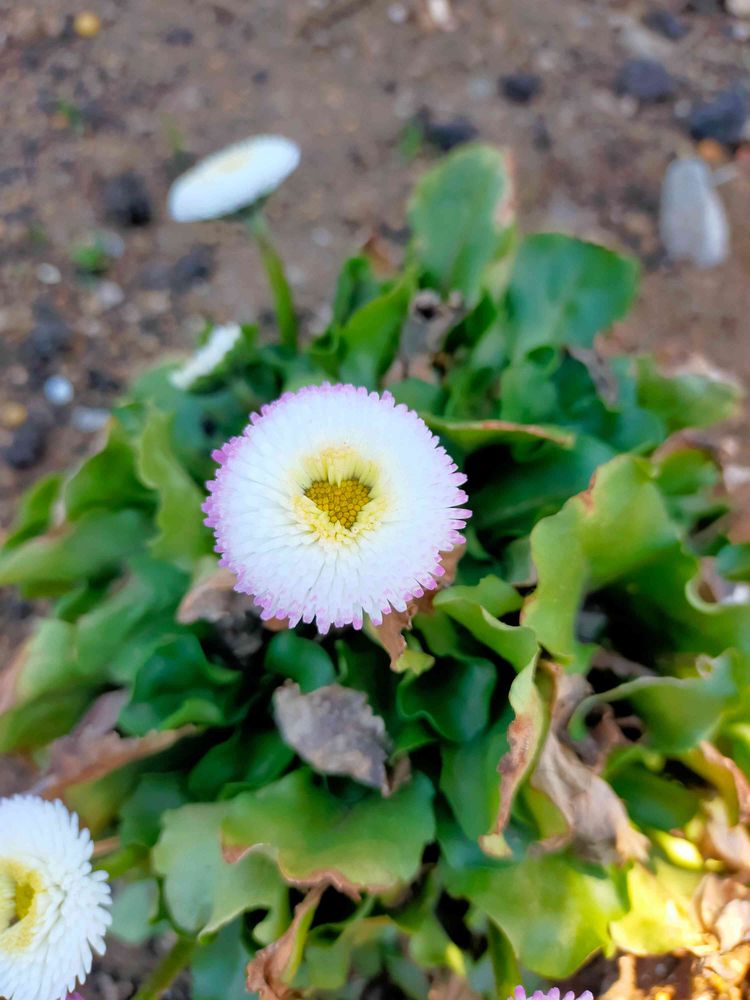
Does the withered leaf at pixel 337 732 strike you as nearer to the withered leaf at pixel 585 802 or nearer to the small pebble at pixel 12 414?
the withered leaf at pixel 585 802

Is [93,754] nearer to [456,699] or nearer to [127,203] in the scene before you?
[456,699]

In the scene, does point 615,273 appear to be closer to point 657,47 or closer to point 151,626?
point 151,626

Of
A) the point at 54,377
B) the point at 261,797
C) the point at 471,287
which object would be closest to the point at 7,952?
the point at 261,797

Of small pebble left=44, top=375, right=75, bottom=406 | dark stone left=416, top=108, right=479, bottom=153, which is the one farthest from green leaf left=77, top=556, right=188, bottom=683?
dark stone left=416, top=108, right=479, bottom=153

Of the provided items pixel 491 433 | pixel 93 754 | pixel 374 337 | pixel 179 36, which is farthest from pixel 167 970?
pixel 179 36

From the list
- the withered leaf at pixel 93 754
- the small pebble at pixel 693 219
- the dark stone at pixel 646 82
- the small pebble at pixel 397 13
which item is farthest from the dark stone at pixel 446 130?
the withered leaf at pixel 93 754

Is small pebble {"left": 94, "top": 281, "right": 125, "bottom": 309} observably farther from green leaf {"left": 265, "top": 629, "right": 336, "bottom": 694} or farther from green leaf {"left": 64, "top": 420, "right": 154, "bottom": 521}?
green leaf {"left": 265, "top": 629, "right": 336, "bottom": 694}
